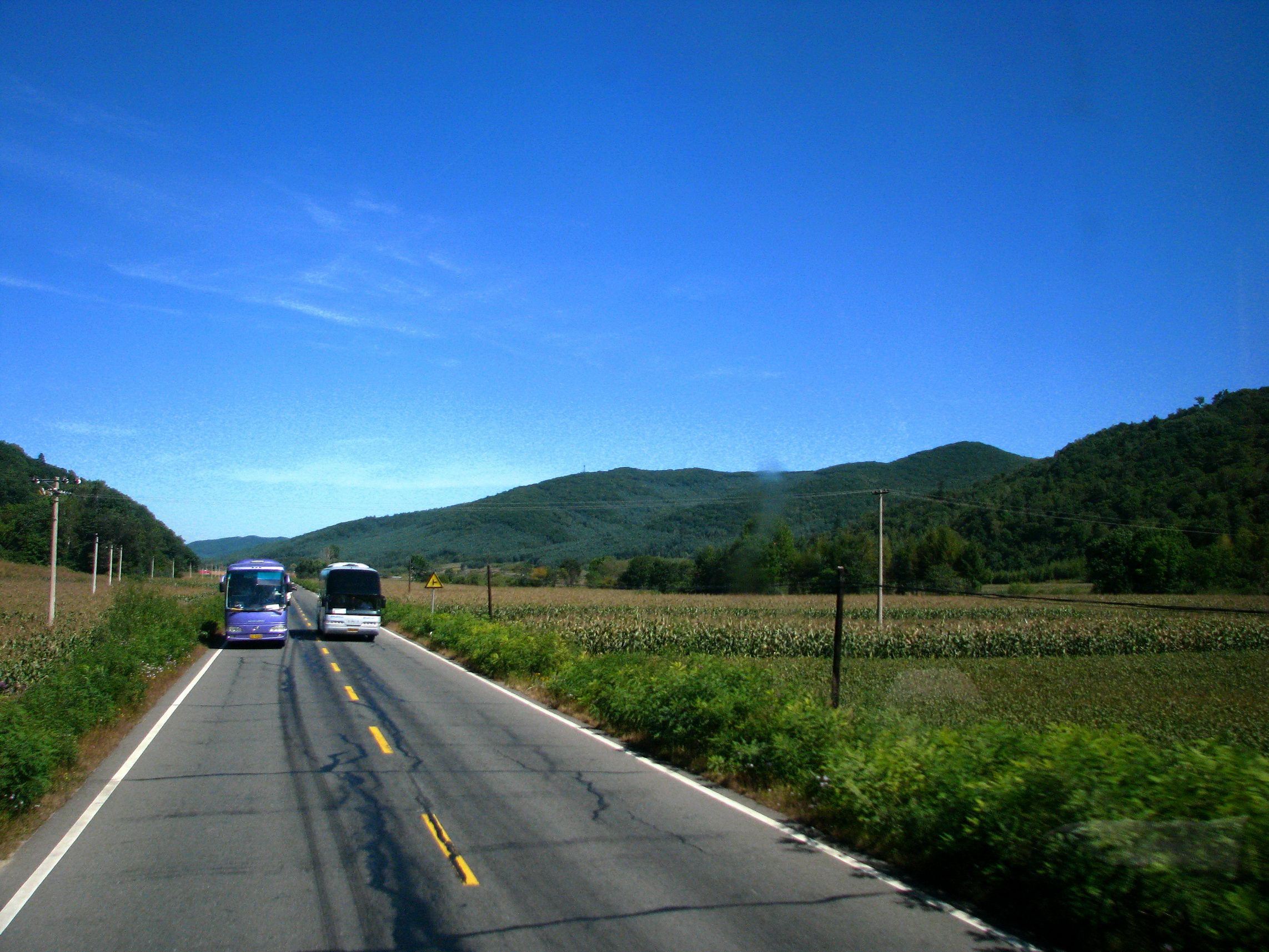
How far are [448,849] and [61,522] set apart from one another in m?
82.9

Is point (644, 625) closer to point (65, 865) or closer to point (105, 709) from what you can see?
point (105, 709)

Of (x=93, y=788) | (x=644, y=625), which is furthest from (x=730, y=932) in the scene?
(x=644, y=625)

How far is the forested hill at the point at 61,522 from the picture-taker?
7594 cm

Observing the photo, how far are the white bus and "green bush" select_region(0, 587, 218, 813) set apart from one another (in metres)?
8.90

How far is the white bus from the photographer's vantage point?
111 feet

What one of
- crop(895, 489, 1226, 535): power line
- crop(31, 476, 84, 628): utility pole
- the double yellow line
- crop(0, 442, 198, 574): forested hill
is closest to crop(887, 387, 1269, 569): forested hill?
crop(895, 489, 1226, 535): power line

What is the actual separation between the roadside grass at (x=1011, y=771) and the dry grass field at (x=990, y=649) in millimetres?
213

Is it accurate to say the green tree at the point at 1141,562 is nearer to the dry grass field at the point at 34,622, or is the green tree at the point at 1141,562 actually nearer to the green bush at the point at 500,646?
the green bush at the point at 500,646

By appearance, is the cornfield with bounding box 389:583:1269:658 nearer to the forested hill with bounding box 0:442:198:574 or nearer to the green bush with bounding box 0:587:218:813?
the green bush with bounding box 0:587:218:813

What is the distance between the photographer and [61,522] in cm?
7369

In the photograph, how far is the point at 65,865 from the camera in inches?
269

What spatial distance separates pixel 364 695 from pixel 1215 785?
15948 mm

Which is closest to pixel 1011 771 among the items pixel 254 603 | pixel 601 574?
pixel 254 603

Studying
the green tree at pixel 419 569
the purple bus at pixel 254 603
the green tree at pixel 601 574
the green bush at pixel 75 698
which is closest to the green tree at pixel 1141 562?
the purple bus at pixel 254 603
